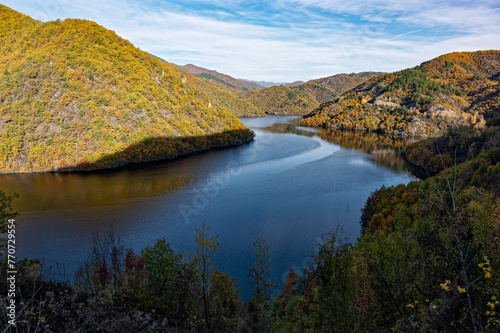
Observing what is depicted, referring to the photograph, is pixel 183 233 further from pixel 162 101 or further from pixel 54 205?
pixel 162 101

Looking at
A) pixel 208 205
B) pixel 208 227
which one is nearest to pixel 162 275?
pixel 208 227

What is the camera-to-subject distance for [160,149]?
89.4 meters

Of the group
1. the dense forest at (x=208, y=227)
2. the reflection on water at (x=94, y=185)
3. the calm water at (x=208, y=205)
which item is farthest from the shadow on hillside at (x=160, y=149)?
the calm water at (x=208, y=205)

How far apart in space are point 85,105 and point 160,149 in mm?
28201

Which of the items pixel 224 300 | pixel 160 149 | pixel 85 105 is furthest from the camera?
pixel 160 149

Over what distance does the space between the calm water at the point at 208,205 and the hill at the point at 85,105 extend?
9565 mm

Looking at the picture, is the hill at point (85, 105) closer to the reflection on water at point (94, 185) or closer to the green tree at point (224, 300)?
the reflection on water at point (94, 185)

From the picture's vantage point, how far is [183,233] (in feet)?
127

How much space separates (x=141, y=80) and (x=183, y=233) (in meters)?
93.0

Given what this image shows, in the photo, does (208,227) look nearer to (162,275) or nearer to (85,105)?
(162,275)

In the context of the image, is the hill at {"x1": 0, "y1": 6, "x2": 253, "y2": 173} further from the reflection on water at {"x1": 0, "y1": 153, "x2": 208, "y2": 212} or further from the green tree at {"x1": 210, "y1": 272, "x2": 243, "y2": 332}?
the green tree at {"x1": 210, "y1": 272, "x2": 243, "y2": 332}

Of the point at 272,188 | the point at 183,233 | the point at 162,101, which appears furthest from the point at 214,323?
the point at 162,101

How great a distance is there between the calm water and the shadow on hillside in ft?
17.7

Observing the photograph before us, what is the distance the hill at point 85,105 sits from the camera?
249 ft
